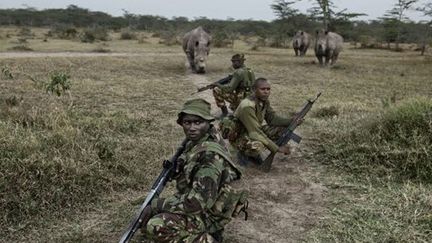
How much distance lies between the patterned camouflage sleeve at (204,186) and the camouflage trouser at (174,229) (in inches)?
2.7

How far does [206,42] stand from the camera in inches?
521

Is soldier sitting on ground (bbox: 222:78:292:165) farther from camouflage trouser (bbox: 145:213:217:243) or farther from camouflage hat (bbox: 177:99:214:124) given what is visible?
camouflage trouser (bbox: 145:213:217:243)

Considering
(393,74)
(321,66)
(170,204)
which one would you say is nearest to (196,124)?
(170,204)

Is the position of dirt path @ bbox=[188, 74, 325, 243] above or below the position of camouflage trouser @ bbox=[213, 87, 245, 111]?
below

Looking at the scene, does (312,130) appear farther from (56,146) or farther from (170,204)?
(170,204)

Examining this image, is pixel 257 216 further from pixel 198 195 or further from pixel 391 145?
pixel 391 145

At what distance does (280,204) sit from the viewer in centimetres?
472

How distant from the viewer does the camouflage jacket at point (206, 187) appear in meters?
3.16

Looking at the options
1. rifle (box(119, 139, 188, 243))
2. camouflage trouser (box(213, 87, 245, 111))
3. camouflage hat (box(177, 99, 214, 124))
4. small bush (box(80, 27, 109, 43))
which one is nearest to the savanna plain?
rifle (box(119, 139, 188, 243))

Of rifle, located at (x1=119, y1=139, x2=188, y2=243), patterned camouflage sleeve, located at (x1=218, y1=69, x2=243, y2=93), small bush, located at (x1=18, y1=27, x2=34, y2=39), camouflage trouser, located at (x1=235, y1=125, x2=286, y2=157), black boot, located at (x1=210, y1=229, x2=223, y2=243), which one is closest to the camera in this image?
rifle, located at (x1=119, y1=139, x2=188, y2=243)

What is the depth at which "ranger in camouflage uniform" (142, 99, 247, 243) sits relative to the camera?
10.4ft

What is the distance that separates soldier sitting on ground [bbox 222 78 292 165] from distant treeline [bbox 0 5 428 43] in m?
20.3

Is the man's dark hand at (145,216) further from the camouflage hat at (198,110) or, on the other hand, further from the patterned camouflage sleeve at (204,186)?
the camouflage hat at (198,110)

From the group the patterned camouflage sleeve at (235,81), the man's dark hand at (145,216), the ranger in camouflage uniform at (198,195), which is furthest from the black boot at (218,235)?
the patterned camouflage sleeve at (235,81)
